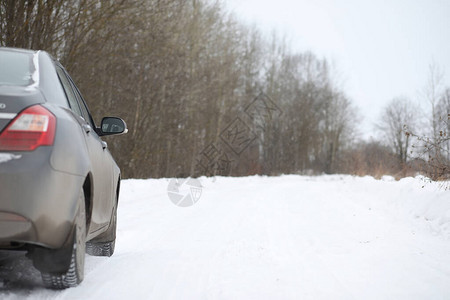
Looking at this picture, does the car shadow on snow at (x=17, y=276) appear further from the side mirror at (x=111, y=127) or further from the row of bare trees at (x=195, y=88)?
the row of bare trees at (x=195, y=88)

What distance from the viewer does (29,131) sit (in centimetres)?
249

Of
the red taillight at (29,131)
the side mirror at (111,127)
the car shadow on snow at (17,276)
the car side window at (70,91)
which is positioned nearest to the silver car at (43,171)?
the red taillight at (29,131)

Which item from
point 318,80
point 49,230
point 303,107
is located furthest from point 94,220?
point 318,80

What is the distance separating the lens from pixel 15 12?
1062 centimetres

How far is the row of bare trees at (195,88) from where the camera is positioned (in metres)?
12.4

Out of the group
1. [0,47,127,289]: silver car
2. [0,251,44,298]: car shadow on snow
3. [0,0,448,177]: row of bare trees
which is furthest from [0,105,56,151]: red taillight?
[0,0,448,177]: row of bare trees

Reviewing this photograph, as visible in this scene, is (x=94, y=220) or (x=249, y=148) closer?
(x=94, y=220)

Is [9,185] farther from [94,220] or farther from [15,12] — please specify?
[15,12]

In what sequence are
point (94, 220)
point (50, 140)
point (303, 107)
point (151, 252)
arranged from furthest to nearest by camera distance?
point (303, 107)
point (151, 252)
point (94, 220)
point (50, 140)

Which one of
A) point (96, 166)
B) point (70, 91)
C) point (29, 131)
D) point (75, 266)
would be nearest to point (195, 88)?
point (70, 91)

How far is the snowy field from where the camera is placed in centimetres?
333

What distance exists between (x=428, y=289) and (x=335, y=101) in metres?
57.2

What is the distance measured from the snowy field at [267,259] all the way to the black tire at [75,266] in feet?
0.22

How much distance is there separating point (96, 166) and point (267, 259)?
214cm
